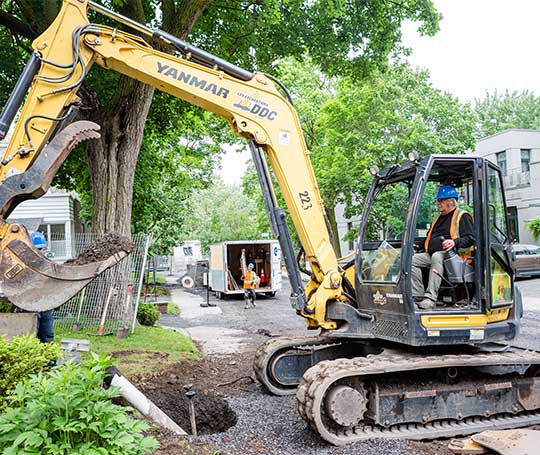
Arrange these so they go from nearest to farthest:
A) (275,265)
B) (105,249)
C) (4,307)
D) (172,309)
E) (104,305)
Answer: (105,249)
(4,307)
(104,305)
(172,309)
(275,265)

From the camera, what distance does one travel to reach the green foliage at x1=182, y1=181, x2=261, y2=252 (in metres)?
55.7

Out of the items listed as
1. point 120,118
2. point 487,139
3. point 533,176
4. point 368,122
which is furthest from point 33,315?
Answer: point 487,139

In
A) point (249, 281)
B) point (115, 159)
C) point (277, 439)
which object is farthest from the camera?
point (249, 281)

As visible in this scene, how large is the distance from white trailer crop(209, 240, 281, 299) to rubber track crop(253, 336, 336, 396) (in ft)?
45.4

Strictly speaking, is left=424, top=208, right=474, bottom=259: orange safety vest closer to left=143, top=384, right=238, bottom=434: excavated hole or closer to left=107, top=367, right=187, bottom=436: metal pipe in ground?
left=143, top=384, right=238, bottom=434: excavated hole

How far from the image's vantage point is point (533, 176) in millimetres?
29969

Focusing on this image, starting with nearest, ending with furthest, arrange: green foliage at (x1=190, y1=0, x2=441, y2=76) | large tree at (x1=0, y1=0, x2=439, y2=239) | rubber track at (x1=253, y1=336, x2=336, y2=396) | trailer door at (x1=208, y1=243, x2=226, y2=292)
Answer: rubber track at (x1=253, y1=336, x2=336, y2=396) < large tree at (x1=0, y1=0, x2=439, y2=239) < green foliage at (x1=190, y1=0, x2=441, y2=76) < trailer door at (x1=208, y1=243, x2=226, y2=292)

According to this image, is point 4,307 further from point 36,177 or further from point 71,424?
point 71,424

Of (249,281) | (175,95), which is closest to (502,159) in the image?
(249,281)

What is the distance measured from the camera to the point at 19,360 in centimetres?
425

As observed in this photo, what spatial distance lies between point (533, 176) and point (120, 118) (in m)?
25.9

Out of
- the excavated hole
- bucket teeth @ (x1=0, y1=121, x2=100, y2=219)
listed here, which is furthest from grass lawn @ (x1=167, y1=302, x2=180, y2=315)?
bucket teeth @ (x1=0, y1=121, x2=100, y2=219)

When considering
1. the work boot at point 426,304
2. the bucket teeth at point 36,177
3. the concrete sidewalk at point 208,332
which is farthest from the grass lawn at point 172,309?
the bucket teeth at point 36,177

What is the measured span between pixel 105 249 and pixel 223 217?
52.5 meters
